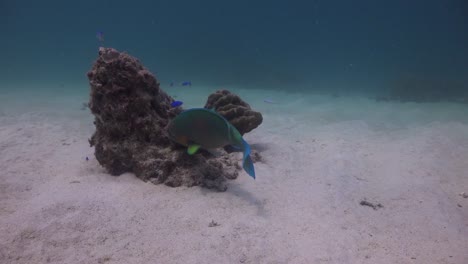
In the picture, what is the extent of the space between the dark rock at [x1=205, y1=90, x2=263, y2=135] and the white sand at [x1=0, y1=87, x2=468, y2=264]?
0.81m

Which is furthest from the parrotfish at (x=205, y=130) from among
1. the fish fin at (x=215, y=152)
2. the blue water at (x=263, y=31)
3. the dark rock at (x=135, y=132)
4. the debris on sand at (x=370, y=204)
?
the blue water at (x=263, y=31)

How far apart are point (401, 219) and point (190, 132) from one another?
10.8ft

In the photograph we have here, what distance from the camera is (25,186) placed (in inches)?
157

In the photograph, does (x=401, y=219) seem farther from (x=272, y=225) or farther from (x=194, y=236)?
(x=194, y=236)

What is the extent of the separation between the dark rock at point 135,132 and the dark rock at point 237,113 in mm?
1964

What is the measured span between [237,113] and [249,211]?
3283 millimetres

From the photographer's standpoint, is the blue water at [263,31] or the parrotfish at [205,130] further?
the blue water at [263,31]

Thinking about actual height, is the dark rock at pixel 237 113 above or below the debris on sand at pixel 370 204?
above

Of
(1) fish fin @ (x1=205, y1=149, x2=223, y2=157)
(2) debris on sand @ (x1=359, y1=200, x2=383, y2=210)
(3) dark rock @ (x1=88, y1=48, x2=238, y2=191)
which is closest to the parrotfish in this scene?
(3) dark rock @ (x1=88, y1=48, x2=238, y2=191)

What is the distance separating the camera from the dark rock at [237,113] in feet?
20.6

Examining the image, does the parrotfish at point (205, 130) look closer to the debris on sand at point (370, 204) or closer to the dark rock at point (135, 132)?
the dark rock at point (135, 132)

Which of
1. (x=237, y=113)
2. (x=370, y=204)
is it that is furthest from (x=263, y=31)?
(x=370, y=204)

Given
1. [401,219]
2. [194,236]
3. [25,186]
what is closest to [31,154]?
[25,186]

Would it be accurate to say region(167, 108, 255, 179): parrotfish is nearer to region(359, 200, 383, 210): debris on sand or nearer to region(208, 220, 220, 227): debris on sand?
region(208, 220, 220, 227): debris on sand
